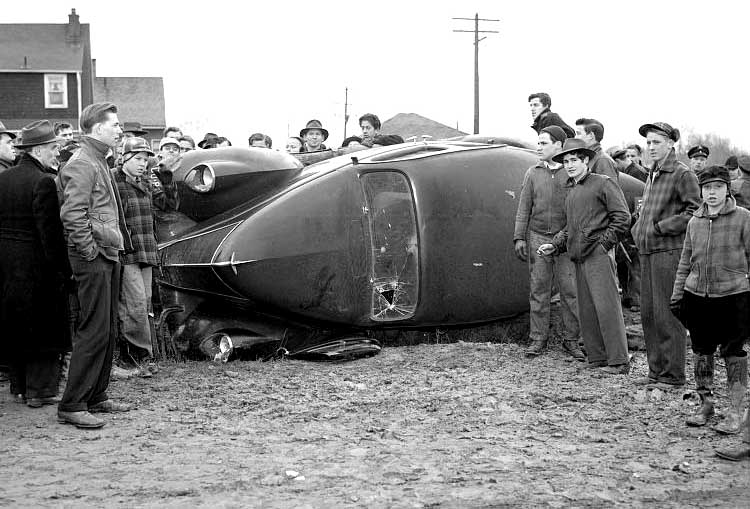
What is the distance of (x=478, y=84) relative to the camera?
119ft

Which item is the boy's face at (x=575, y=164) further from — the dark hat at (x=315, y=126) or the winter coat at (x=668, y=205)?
the dark hat at (x=315, y=126)

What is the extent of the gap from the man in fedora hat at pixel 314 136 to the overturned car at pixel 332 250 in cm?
337

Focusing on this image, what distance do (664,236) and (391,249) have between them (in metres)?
2.23

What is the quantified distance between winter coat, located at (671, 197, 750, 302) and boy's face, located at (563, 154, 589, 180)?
167 centimetres

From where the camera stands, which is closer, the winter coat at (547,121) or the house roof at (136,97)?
the winter coat at (547,121)

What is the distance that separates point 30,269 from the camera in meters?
6.66

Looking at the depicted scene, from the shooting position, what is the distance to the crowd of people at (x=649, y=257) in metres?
6.09

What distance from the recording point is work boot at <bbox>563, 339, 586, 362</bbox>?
8.39m

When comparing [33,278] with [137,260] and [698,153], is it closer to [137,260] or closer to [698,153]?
[137,260]

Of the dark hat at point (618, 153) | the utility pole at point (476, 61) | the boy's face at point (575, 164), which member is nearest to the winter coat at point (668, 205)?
the boy's face at point (575, 164)

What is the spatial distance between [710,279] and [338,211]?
3136 mm

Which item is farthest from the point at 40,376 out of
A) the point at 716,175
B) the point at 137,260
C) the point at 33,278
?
the point at 716,175

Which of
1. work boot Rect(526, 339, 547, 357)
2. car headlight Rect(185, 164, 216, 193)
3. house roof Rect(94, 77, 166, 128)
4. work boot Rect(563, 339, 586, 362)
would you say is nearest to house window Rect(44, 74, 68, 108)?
house roof Rect(94, 77, 166, 128)

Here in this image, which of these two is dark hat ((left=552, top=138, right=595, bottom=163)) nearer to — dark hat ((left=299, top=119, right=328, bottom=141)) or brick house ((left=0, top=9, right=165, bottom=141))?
dark hat ((left=299, top=119, right=328, bottom=141))
